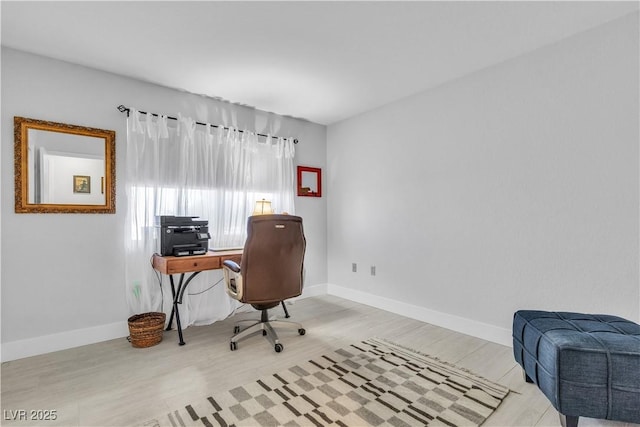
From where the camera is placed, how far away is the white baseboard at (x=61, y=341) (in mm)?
2369

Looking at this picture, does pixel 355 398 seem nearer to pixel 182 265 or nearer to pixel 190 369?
pixel 190 369

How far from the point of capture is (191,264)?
2689 mm

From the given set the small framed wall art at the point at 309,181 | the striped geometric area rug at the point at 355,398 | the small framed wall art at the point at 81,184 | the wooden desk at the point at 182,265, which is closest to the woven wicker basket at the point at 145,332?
the wooden desk at the point at 182,265

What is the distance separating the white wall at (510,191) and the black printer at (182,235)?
1.99 meters

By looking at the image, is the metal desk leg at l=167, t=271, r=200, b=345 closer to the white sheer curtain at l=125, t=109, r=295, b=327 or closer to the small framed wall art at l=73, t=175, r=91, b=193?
the white sheer curtain at l=125, t=109, r=295, b=327

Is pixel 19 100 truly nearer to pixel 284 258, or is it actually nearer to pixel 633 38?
pixel 284 258

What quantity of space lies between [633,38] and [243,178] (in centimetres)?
348

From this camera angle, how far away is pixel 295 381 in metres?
2.05

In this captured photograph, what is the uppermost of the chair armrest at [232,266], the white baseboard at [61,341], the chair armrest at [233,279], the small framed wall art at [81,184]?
the small framed wall art at [81,184]

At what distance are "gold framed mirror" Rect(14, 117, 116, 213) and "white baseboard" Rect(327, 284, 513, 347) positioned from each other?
292 centimetres

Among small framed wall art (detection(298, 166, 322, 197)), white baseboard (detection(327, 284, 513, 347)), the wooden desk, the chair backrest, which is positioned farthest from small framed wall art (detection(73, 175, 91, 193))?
white baseboard (detection(327, 284, 513, 347))

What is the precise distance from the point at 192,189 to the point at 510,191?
10.0 feet

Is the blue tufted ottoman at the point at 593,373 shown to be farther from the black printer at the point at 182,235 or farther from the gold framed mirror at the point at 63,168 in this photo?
the gold framed mirror at the point at 63,168

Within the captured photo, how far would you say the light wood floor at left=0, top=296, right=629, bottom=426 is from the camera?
176 cm
